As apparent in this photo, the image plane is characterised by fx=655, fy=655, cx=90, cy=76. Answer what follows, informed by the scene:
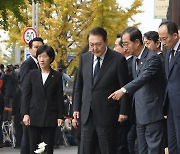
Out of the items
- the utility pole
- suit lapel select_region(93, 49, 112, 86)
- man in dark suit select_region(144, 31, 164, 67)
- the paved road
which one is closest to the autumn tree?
the utility pole

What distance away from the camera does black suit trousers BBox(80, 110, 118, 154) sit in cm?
888

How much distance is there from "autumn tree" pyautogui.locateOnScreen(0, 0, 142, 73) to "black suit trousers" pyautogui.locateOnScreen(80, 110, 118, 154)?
2455 centimetres

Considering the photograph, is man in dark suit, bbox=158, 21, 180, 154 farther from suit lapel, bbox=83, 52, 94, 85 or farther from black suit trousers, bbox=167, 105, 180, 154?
suit lapel, bbox=83, 52, 94, 85

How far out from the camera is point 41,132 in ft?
33.9

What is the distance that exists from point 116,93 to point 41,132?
2.42 metres

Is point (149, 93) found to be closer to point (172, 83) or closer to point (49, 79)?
point (172, 83)

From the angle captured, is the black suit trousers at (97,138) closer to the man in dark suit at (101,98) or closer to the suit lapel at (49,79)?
the man in dark suit at (101,98)

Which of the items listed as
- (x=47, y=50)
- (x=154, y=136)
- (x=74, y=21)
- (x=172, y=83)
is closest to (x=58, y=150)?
(x=47, y=50)

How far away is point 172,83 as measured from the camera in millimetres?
8773

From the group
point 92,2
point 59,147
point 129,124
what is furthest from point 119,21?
point 129,124

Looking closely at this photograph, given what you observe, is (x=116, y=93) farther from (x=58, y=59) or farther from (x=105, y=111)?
(x=58, y=59)

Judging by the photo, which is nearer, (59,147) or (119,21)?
(59,147)

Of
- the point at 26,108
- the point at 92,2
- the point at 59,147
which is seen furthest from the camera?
the point at 92,2

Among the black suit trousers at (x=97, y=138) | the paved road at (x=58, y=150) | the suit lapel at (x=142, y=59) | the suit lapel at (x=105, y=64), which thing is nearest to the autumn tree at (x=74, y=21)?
the paved road at (x=58, y=150)
